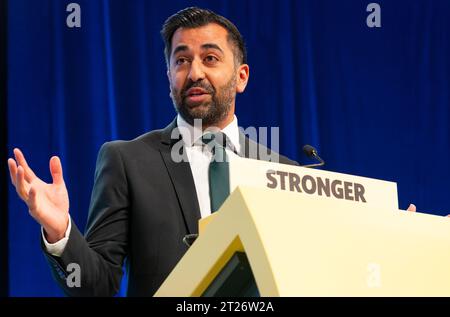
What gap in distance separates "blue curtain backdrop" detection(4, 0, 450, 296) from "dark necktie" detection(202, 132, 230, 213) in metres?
1.25

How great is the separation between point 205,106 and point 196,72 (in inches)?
4.0

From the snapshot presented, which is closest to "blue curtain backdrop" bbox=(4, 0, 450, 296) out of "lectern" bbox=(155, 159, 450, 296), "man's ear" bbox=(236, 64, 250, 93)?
"man's ear" bbox=(236, 64, 250, 93)

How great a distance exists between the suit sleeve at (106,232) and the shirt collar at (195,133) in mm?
203

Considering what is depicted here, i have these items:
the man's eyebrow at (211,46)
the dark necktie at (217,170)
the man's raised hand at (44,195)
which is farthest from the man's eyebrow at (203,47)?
the man's raised hand at (44,195)

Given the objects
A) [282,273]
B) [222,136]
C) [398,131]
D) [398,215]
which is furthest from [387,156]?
[282,273]

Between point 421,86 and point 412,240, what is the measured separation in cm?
282

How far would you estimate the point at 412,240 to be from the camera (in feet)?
2.89

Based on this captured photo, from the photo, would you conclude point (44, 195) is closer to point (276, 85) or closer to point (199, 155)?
point (199, 155)

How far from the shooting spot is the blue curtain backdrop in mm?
3104

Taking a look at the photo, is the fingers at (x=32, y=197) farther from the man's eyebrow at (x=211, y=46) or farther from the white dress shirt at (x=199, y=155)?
A: the man's eyebrow at (x=211, y=46)

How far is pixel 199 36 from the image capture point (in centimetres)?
209

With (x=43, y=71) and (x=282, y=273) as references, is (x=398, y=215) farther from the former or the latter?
(x=43, y=71)

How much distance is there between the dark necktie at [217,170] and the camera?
56.4 inches

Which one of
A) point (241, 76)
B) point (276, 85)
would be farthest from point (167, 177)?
point (276, 85)
